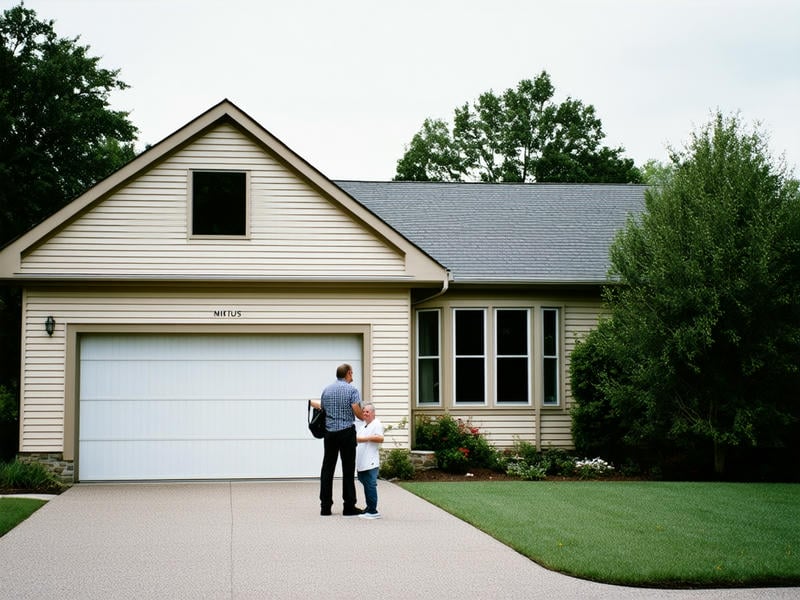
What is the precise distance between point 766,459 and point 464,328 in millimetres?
5852

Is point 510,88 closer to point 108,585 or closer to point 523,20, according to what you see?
point 523,20

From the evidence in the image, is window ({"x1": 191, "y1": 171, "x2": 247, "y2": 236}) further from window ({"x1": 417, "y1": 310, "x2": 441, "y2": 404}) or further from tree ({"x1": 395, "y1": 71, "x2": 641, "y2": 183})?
tree ({"x1": 395, "y1": 71, "x2": 641, "y2": 183})

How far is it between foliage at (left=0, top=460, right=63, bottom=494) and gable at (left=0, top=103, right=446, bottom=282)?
3.13 m

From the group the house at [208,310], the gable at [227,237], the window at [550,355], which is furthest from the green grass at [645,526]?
the gable at [227,237]

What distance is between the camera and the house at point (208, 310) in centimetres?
1642

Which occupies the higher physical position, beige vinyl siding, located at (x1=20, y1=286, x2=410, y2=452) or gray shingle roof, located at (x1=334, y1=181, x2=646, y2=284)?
gray shingle roof, located at (x1=334, y1=181, x2=646, y2=284)

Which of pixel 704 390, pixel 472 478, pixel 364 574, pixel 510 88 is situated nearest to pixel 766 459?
pixel 704 390

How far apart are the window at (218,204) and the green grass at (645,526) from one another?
5.29 metres

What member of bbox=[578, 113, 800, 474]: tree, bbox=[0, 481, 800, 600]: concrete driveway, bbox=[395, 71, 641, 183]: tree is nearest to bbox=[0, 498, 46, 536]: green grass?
bbox=[0, 481, 800, 600]: concrete driveway

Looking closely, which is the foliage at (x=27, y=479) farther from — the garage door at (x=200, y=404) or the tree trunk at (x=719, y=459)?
the tree trunk at (x=719, y=459)

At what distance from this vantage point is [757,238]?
16312mm

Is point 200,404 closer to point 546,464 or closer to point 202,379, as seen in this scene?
point 202,379

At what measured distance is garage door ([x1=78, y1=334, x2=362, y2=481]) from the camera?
651 inches

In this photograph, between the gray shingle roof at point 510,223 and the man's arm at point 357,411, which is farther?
the gray shingle roof at point 510,223
